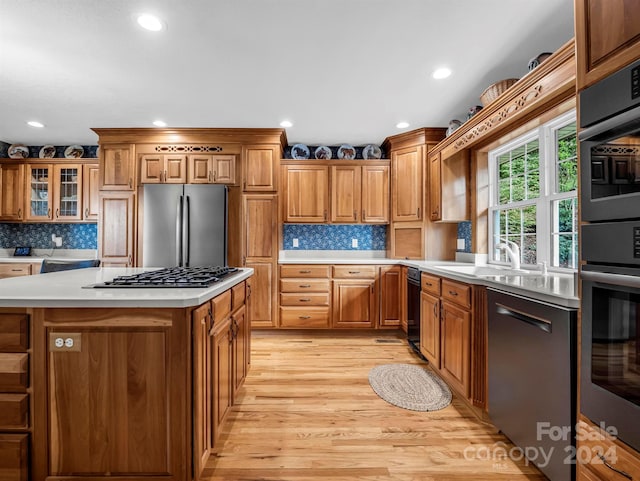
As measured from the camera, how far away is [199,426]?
49.9 inches

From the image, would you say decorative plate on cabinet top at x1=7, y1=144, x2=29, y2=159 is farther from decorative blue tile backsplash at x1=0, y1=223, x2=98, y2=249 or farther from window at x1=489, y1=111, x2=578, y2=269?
window at x1=489, y1=111, x2=578, y2=269

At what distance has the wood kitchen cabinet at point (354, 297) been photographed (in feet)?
11.9

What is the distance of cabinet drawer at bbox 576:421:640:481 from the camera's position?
0.95 metres

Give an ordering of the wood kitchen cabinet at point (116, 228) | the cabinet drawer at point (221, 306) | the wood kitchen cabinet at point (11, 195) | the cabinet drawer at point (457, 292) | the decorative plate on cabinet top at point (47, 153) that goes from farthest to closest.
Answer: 1. the decorative plate on cabinet top at point (47, 153)
2. the wood kitchen cabinet at point (11, 195)
3. the wood kitchen cabinet at point (116, 228)
4. the cabinet drawer at point (457, 292)
5. the cabinet drawer at point (221, 306)

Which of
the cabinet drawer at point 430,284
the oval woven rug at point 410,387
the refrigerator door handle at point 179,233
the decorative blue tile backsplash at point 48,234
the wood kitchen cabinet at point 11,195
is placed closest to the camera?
the oval woven rug at point 410,387

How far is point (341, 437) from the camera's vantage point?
1739mm

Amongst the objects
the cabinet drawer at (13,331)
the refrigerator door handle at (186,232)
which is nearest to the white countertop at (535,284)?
the cabinet drawer at (13,331)

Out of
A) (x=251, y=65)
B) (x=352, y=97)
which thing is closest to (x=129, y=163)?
(x=251, y=65)

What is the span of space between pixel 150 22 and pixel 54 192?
3540 millimetres

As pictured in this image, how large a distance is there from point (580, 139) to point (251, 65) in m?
2.21

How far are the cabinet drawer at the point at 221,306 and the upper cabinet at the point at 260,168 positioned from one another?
2163 millimetres

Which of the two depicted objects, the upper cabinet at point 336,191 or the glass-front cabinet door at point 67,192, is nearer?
the upper cabinet at point 336,191

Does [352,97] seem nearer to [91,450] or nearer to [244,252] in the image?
[244,252]

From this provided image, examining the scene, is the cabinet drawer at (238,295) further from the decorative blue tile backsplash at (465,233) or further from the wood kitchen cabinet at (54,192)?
the wood kitchen cabinet at (54,192)
